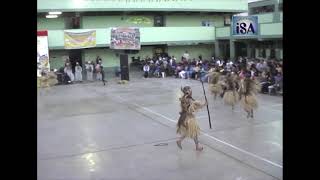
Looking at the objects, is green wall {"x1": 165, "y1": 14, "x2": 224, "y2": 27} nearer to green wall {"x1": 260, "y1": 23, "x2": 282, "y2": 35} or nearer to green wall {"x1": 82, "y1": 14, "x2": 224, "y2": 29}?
green wall {"x1": 82, "y1": 14, "x2": 224, "y2": 29}

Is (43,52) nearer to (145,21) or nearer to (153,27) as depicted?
(153,27)

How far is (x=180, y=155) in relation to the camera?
8.93 m

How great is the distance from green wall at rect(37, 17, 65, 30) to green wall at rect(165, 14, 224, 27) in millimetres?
8596

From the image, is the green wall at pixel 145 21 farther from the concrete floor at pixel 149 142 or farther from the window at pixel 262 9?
the concrete floor at pixel 149 142

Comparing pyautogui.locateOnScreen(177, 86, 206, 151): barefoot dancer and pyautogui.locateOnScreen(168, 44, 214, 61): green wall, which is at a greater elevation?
pyautogui.locateOnScreen(168, 44, 214, 61): green wall

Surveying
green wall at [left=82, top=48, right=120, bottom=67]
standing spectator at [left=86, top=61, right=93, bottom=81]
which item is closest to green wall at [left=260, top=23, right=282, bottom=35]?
standing spectator at [left=86, top=61, right=93, bottom=81]

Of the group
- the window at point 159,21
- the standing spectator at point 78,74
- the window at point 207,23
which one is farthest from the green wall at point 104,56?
the window at point 207,23

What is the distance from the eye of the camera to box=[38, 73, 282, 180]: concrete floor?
7766mm

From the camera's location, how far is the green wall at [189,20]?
118 feet

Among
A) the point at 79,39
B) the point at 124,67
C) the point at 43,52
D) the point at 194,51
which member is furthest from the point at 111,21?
the point at 124,67

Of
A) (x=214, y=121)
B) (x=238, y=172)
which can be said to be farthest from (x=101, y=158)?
(x=214, y=121)
